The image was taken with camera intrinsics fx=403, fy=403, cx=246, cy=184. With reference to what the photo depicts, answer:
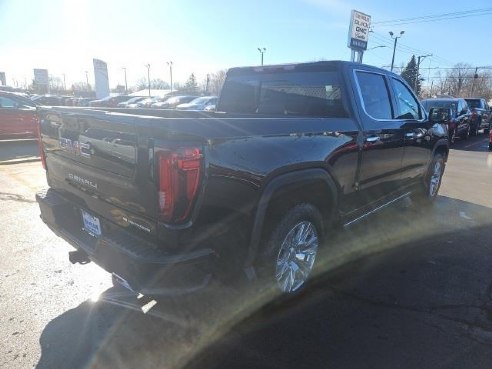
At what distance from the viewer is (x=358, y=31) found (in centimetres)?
1463

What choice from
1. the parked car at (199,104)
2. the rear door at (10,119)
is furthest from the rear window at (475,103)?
the rear door at (10,119)

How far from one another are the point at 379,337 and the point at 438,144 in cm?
416

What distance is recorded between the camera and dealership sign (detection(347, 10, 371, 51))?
14336 mm

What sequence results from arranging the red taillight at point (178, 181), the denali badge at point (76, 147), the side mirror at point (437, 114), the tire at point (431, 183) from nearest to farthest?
the red taillight at point (178, 181) < the denali badge at point (76, 147) < the side mirror at point (437, 114) < the tire at point (431, 183)

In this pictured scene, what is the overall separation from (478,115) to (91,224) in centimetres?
2166

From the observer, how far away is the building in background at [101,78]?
33.6 m

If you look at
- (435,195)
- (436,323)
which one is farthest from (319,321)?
(435,195)

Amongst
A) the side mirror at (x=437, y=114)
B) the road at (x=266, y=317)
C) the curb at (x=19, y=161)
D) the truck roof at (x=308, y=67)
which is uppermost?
the truck roof at (x=308, y=67)

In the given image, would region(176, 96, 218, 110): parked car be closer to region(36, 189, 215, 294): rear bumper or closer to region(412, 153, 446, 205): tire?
region(412, 153, 446, 205): tire

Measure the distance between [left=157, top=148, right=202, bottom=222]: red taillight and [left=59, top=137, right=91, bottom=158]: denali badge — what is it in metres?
0.86

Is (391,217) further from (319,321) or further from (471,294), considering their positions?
(319,321)

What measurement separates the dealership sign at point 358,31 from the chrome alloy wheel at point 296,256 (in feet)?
41.3

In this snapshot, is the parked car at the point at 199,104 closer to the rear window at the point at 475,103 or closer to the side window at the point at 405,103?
the rear window at the point at 475,103

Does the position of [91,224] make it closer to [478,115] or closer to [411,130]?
[411,130]
